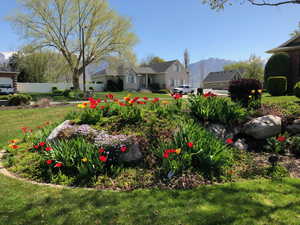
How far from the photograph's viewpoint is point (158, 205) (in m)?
2.78

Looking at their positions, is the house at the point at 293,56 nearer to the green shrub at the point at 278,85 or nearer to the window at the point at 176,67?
the green shrub at the point at 278,85

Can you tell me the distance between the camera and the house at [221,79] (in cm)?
4608

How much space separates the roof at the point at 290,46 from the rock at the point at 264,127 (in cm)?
1638

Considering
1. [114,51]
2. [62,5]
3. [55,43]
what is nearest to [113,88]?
[114,51]

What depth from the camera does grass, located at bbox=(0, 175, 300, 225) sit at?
251 cm

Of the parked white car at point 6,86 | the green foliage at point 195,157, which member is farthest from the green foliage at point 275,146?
the parked white car at point 6,86

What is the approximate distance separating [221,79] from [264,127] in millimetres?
46431

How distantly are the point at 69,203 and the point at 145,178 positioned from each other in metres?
1.27

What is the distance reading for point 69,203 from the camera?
284 cm

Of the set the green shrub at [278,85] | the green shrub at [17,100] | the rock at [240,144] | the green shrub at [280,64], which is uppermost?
the green shrub at [280,64]

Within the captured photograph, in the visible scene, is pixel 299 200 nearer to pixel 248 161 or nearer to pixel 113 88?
pixel 248 161

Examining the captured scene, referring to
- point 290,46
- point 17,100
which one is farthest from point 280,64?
point 17,100

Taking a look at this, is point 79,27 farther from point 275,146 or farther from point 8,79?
point 275,146

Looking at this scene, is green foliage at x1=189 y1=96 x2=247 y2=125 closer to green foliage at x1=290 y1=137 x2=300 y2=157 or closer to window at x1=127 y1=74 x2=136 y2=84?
green foliage at x1=290 y1=137 x2=300 y2=157
